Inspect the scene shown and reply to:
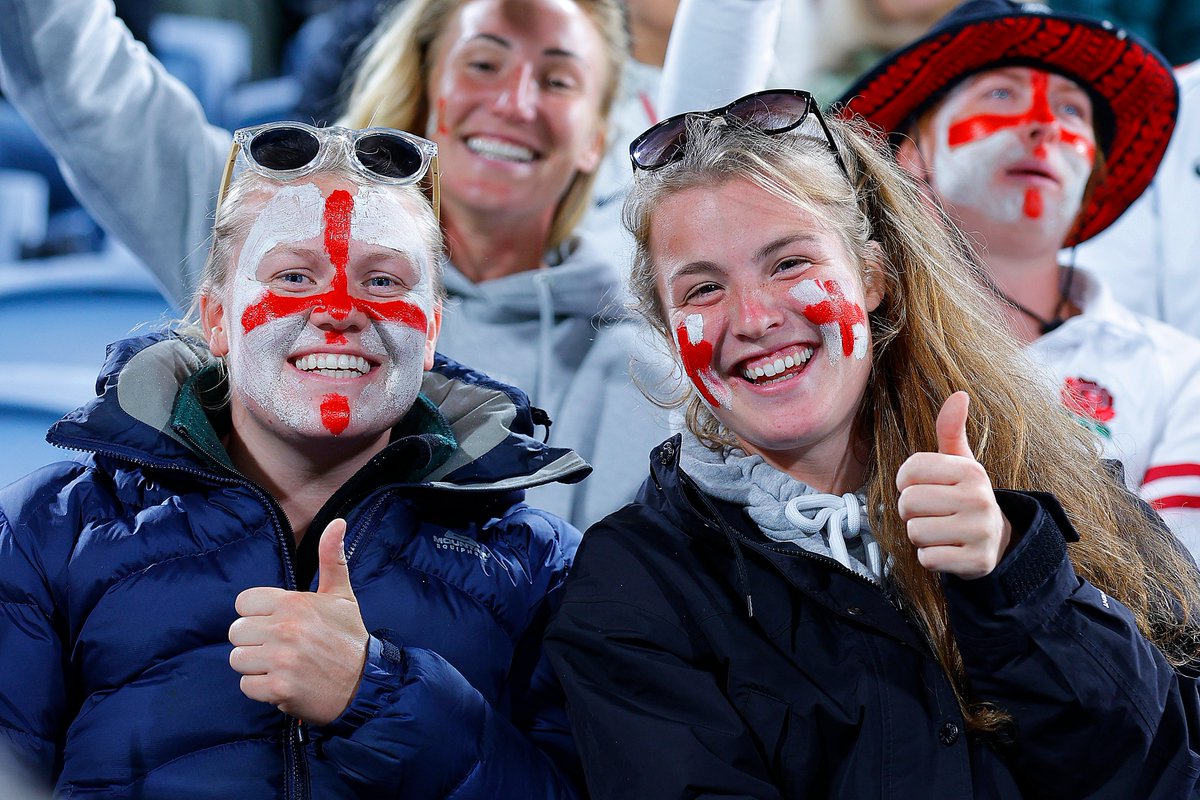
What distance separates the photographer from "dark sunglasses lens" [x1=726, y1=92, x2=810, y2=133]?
6.44 feet

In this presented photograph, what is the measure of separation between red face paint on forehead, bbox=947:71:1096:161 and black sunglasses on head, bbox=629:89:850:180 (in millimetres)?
1165

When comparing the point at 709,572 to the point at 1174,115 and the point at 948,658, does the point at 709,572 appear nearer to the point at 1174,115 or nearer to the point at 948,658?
the point at 948,658

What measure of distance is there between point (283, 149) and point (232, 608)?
74 centimetres

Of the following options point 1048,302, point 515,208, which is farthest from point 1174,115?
point 515,208

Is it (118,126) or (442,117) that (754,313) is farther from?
(118,126)

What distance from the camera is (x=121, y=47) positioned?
2879 millimetres

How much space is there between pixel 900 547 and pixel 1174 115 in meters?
1.88

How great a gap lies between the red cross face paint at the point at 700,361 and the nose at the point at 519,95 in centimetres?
132

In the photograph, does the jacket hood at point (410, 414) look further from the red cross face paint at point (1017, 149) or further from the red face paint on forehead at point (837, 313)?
the red cross face paint at point (1017, 149)

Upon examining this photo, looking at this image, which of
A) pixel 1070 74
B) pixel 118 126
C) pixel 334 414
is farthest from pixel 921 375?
pixel 118 126

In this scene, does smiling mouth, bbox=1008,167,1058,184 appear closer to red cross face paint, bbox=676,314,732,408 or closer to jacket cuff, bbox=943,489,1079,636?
red cross face paint, bbox=676,314,732,408

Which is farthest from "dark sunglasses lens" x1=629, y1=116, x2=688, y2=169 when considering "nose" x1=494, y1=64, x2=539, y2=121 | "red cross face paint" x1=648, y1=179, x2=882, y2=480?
"nose" x1=494, y1=64, x2=539, y2=121

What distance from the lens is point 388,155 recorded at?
2.05 m

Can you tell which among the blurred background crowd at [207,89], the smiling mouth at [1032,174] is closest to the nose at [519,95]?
the blurred background crowd at [207,89]
